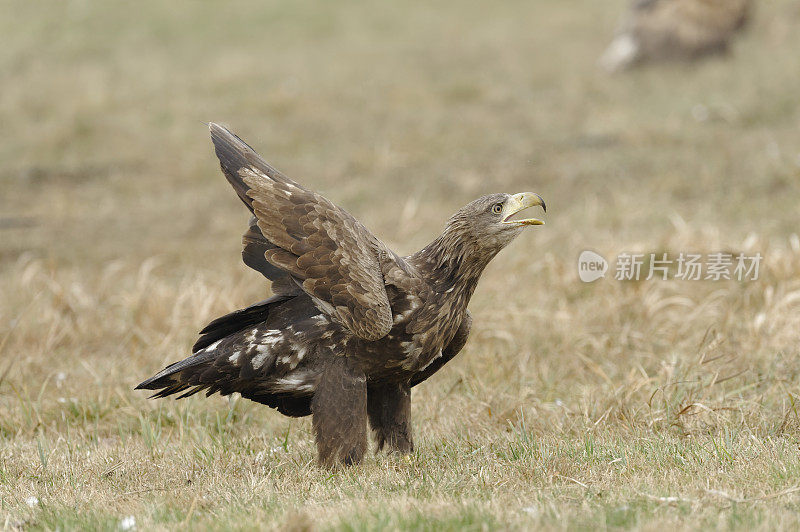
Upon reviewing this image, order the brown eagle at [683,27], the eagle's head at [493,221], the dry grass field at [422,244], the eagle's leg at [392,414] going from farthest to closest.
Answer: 1. the brown eagle at [683,27]
2. the eagle's leg at [392,414]
3. the eagle's head at [493,221]
4. the dry grass field at [422,244]

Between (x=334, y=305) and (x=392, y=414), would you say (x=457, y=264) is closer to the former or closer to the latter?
(x=334, y=305)

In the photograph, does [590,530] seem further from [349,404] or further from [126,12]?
[126,12]

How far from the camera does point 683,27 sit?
14.2 metres

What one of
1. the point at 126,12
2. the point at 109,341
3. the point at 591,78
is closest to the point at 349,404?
the point at 109,341

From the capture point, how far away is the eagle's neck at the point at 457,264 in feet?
13.9

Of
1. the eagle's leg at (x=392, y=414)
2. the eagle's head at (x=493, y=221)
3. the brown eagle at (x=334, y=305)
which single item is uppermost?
the eagle's head at (x=493, y=221)

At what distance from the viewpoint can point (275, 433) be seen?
5.34 metres

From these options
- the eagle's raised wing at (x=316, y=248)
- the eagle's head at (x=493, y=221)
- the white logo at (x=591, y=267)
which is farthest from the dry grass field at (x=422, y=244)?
the eagle's head at (x=493, y=221)

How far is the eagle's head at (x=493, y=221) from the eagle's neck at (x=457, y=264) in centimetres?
1

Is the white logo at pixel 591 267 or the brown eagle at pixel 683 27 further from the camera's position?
the brown eagle at pixel 683 27

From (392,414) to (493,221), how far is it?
1141mm

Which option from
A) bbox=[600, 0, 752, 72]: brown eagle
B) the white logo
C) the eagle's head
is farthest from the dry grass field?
the eagle's head

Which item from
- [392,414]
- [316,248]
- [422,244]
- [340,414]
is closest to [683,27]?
[422,244]

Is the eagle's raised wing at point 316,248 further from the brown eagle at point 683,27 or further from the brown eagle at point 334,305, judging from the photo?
the brown eagle at point 683,27
